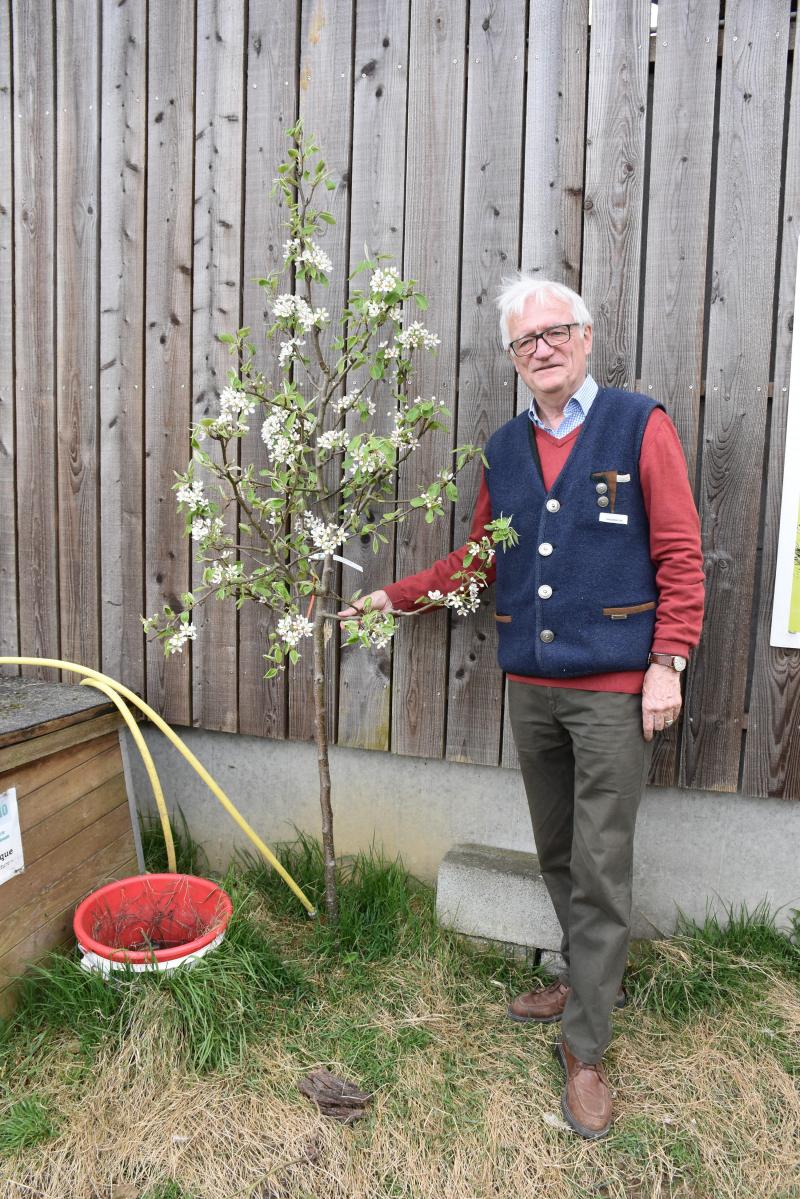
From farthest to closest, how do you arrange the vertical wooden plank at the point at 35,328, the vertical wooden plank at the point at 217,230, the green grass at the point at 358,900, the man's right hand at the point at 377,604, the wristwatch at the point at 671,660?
the vertical wooden plank at the point at 35,328 < the vertical wooden plank at the point at 217,230 < the green grass at the point at 358,900 < the man's right hand at the point at 377,604 < the wristwatch at the point at 671,660

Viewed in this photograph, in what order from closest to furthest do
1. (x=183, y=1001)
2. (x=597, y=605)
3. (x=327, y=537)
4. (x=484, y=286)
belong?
(x=597, y=605) → (x=183, y=1001) → (x=327, y=537) → (x=484, y=286)

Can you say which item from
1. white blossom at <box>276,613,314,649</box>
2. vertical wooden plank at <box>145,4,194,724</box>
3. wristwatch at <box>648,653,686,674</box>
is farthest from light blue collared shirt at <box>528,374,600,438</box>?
vertical wooden plank at <box>145,4,194,724</box>

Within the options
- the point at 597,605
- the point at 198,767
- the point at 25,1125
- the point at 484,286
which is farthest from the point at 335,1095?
the point at 484,286

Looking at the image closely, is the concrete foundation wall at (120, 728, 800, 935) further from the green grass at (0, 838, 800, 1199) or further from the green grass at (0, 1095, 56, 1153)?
the green grass at (0, 1095, 56, 1153)

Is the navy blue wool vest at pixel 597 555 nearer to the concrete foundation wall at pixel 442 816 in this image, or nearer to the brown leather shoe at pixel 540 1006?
the concrete foundation wall at pixel 442 816

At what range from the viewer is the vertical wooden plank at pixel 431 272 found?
2.49 meters

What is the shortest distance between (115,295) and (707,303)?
2.15m

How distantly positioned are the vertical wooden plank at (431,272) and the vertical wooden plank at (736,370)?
0.82m

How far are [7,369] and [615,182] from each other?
2437 millimetres

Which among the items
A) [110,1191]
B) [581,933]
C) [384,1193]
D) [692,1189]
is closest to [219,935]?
[110,1191]

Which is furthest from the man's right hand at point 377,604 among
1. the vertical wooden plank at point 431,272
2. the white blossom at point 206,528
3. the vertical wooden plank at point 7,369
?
the vertical wooden plank at point 7,369

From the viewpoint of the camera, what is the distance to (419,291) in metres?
2.59

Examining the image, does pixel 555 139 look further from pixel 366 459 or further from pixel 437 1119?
pixel 437 1119

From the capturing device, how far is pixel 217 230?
9.16 ft
